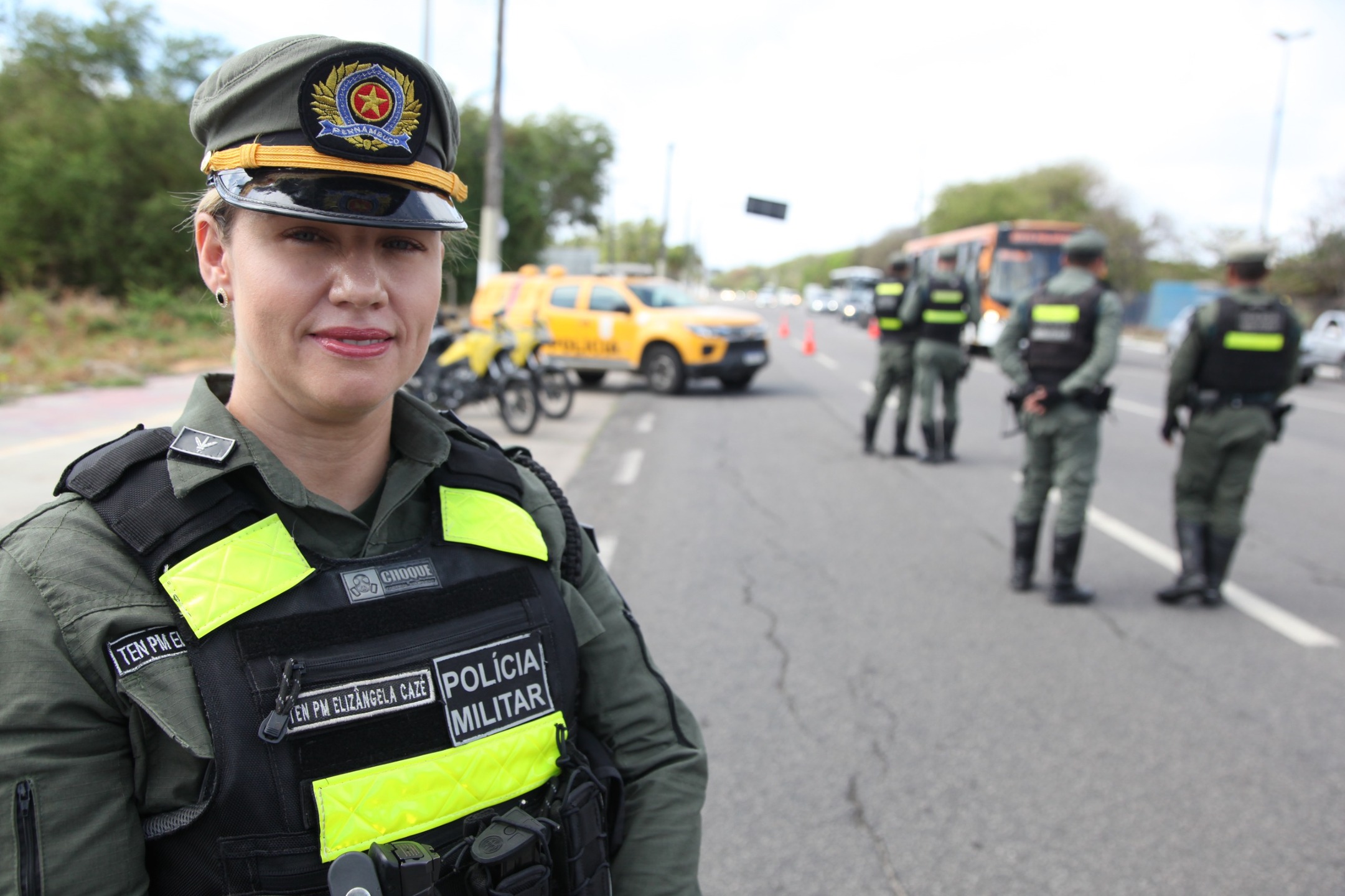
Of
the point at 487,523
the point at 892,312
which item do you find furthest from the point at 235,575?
the point at 892,312

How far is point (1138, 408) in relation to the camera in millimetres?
14445

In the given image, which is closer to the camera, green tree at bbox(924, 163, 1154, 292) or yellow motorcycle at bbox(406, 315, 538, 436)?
yellow motorcycle at bbox(406, 315, 538, 436)

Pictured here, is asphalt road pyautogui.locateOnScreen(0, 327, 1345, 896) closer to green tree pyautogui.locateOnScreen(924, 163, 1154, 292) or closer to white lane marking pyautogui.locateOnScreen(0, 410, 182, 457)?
white lane marking pyautogui.locateOnScreen(0, 410, 182, 457)

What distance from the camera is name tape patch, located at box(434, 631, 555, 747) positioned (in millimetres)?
1380

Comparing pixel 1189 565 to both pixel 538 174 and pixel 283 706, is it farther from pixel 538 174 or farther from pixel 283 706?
pixel 538 174

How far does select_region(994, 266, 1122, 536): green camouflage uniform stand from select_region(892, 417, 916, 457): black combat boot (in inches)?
→ 163

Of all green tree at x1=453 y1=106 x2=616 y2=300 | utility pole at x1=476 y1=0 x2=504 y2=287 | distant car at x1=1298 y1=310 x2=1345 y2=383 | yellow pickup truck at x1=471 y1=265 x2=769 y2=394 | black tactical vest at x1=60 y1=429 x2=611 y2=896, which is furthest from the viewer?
green tree at x1=453 y1=106 x2=616 y2=300

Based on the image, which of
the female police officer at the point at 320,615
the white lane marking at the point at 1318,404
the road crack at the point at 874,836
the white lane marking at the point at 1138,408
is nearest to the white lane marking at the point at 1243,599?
the road crack at the point at 874,836

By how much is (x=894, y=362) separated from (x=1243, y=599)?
16.8 feet

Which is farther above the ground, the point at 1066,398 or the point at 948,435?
the point at 1066,398

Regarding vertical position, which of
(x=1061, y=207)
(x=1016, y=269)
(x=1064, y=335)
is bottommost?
(x=1064, y=335)

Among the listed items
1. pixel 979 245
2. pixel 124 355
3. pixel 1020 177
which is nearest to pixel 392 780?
pixel 124 355

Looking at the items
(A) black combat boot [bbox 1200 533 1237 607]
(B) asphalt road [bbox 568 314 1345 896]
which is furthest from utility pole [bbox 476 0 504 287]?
(A) black combat boot [bbox 1200 533 1237 607]

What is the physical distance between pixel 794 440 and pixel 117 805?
1012 cm
